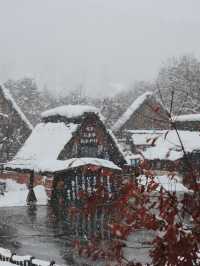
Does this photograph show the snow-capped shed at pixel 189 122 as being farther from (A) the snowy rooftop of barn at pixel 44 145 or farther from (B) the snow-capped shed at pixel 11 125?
(A) the snowy rooftop of barn at pixel 44 145

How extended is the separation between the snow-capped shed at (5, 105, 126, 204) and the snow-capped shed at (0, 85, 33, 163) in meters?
6.12

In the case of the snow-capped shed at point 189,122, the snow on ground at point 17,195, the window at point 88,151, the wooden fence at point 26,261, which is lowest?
the wooden fence at point 26,261

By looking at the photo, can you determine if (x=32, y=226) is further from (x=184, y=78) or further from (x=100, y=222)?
(x=184, y=78)

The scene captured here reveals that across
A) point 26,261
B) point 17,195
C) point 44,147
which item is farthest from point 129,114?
point 26,261

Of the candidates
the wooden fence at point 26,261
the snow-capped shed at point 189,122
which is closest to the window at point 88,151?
the snow-capped shed at point 189,122

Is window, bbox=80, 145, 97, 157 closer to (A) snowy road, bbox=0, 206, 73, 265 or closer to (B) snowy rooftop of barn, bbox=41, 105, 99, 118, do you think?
(B) snowy rooftop of barn, bbox=41, 105, 99, 118

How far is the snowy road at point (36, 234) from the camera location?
51.4 feet

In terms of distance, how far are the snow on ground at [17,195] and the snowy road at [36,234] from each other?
246 cm

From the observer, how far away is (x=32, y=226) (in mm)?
21062

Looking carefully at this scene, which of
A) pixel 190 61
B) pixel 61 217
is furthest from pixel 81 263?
pixel 190 61

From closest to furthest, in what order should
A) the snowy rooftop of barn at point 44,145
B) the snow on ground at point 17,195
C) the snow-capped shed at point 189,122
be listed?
the snow on ground at point 17,195 → the snowy rooftop of barn at point 44,145 → the snow-capped shed at point 189,122

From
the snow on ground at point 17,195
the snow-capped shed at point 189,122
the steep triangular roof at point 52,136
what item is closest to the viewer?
the snow on ground at point 17,195

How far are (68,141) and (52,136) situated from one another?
188cm

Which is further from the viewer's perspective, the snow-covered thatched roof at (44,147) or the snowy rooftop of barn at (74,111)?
the snowy rooftop of barn at (74,111)
